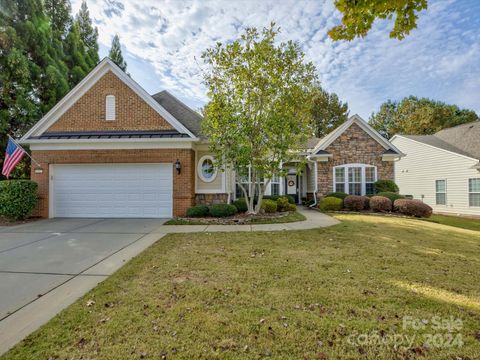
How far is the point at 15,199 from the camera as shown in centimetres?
931

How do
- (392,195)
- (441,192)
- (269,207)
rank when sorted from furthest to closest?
(441,192) < (392,195) < (269,207)

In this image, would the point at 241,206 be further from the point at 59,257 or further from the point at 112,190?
the point at 59,257

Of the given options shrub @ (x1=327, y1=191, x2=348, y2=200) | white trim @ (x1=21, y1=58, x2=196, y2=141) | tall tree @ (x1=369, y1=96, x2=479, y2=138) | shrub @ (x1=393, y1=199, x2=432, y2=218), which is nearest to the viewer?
white trim @ (x1=21, y1=58, x2=196, y2=141)

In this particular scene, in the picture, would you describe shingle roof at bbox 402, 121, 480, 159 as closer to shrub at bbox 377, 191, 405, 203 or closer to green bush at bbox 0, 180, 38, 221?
shrub at bbox 377, 191, 405, 203

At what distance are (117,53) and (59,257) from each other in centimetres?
2875

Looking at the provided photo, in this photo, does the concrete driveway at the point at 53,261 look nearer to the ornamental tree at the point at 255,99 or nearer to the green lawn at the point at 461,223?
the ornamental tree at the point at 255,99

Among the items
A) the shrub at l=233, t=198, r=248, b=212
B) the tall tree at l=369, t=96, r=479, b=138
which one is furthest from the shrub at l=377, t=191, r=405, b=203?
the tall tree at l=369, t=96, r=479, b=138

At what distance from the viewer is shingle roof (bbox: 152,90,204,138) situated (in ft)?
38.8

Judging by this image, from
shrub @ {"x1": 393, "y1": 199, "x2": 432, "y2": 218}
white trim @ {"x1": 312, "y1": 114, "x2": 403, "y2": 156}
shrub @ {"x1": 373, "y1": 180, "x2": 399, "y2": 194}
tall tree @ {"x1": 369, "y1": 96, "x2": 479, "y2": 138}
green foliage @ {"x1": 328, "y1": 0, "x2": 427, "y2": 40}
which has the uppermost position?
tall tree @ {"x1": 369, "y1": 96, "x2": 479, "y2": 138}

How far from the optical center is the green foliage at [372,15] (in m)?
3.03

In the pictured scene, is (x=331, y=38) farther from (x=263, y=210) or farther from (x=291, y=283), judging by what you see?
(x=263, y=210)

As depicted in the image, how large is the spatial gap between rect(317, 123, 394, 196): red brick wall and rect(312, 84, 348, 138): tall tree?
65.1 feet

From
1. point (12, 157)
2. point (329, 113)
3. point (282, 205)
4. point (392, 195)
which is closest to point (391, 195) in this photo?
point (392, 195)

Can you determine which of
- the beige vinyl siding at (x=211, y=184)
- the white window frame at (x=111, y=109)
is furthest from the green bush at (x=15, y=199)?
the beige vinyl siding at (x=211, y=184)
